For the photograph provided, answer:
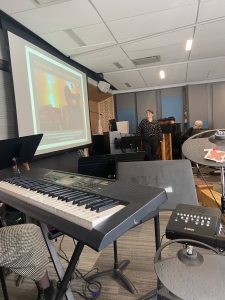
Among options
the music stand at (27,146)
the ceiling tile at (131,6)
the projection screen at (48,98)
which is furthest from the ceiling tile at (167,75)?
the music stand at (27,146)

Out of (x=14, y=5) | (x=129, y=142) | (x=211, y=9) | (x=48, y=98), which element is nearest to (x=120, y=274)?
(x=48, y=98)

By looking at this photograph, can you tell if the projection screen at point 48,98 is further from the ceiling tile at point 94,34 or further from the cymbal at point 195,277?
the cymbal at point 195,277

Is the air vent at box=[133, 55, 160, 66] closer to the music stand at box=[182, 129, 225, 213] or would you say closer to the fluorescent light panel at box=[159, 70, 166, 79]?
the fluorescent light panel at box=[159, 70, 166, 79]

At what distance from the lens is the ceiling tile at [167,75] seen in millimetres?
5340

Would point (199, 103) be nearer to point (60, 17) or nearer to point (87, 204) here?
point (60, 17)

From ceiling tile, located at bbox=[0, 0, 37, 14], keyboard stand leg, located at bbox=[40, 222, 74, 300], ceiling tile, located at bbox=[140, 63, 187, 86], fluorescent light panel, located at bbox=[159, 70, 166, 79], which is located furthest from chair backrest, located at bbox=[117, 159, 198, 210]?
fluorescent light panel, located at bbox=[159, 70, 166, 79]

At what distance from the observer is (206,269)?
68cm

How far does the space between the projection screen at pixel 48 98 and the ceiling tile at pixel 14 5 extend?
0.30 m

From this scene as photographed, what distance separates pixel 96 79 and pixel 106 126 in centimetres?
160

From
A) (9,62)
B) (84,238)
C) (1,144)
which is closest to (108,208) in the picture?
(84,238)

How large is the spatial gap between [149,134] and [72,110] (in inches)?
81.8

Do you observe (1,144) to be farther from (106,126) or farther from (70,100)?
(106,126)

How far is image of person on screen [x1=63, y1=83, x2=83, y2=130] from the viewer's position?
323 cm

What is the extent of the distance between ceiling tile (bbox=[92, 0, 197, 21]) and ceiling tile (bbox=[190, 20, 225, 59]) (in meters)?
0.85
